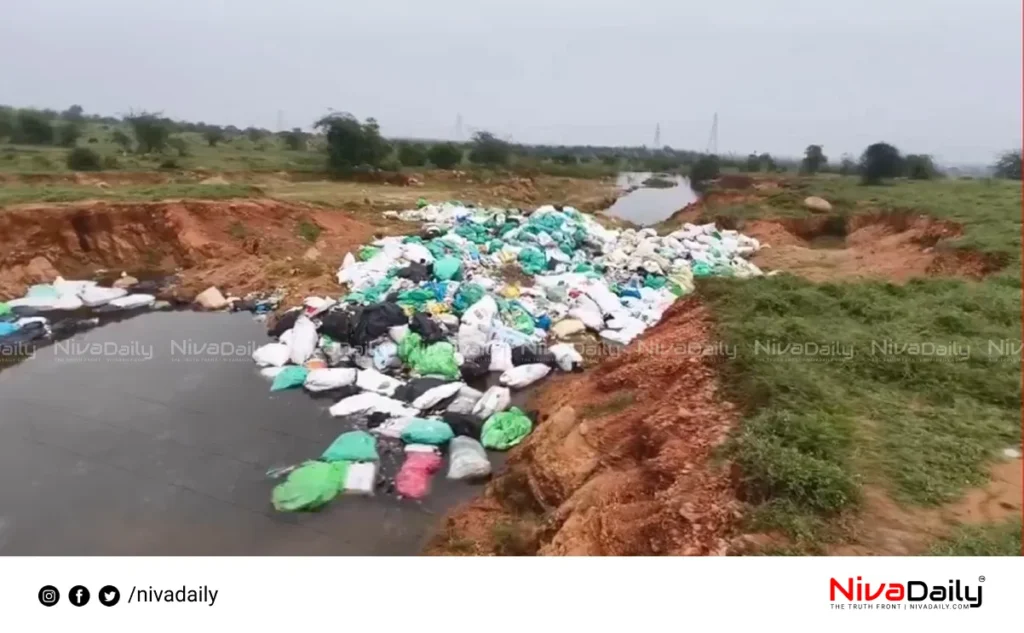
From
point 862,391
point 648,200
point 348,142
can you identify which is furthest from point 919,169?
point 862,391

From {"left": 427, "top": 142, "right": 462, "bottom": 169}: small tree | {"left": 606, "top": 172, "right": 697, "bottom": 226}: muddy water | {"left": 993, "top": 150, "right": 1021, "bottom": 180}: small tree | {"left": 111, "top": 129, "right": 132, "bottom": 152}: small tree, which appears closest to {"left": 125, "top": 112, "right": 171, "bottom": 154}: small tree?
{"left": 111, "top": 129, "right": 132, "bottom": 152}: small tree

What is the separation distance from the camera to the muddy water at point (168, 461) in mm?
4012

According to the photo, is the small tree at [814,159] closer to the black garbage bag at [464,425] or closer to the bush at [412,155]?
the bush at [412,155]

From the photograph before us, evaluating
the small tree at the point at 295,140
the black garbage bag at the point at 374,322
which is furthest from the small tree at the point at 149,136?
the black garbage bag at the point at 374,322

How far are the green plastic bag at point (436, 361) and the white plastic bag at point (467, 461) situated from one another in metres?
1.36

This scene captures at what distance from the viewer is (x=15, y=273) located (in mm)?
9414

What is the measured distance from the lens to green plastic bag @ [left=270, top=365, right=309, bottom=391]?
6.02m

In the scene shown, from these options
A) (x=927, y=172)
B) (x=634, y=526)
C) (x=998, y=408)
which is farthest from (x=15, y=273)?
(x=927, y=172)

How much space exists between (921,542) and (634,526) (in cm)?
122

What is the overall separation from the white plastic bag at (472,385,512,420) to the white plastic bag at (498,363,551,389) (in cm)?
48

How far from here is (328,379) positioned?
19.6 ft

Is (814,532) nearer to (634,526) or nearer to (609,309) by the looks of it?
(634,526)

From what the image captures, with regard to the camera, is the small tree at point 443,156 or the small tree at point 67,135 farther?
the small tree at point 443,156
